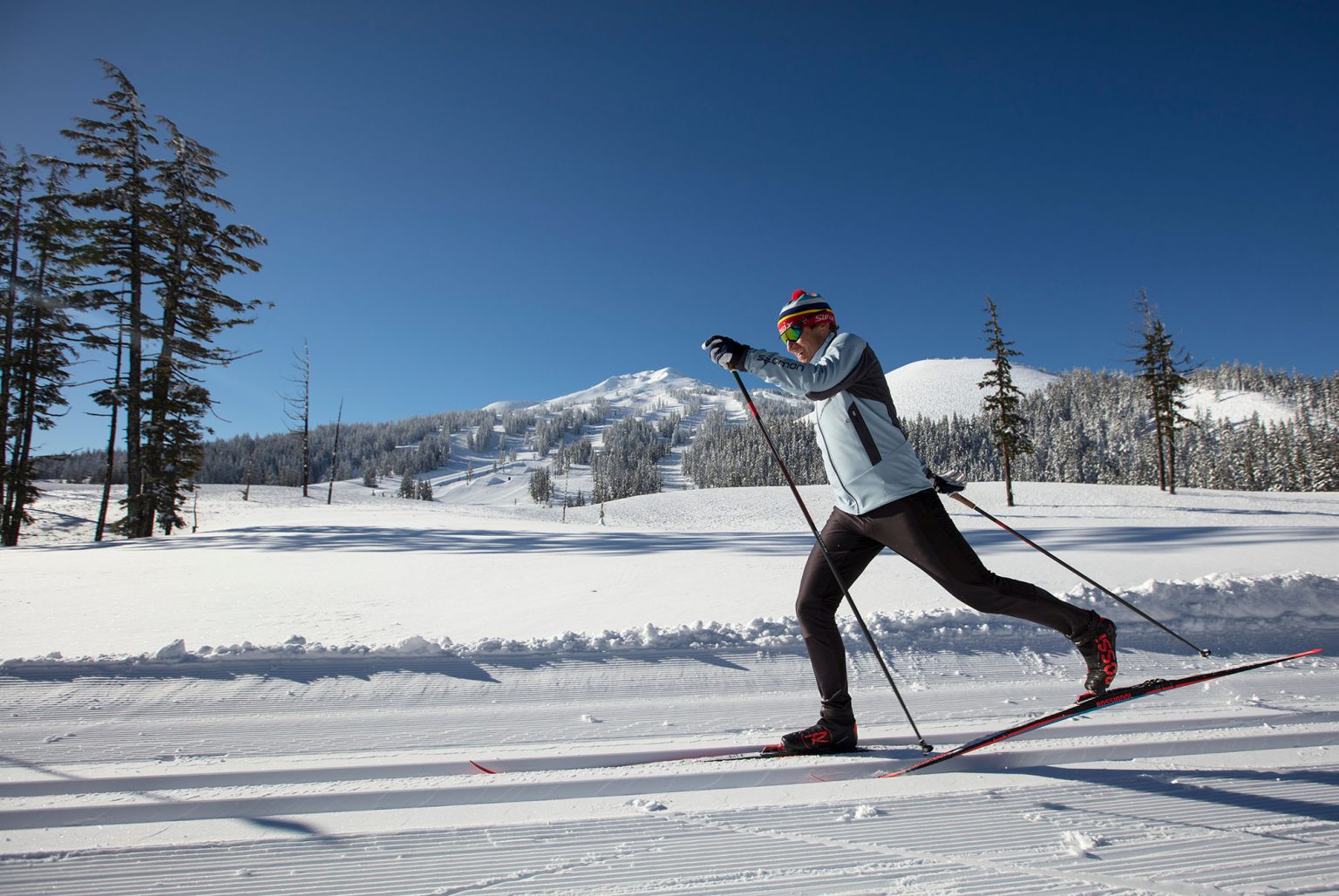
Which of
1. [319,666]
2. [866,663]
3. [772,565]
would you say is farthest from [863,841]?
[772,565]

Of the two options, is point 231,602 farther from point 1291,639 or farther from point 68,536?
point 68,536

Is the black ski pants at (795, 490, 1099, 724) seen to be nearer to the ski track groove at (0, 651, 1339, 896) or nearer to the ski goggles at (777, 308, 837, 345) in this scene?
the ski track groove at (0, 651, 1339, 896)

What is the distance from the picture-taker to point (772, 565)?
7910mm

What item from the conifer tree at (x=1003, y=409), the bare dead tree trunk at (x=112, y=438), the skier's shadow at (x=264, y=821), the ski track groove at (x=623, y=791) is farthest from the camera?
the conifer tree at (x=1003, y=409)

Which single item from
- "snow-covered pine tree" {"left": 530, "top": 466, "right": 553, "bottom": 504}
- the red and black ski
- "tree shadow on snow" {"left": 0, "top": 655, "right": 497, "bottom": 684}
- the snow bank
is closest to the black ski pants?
the red and black ski

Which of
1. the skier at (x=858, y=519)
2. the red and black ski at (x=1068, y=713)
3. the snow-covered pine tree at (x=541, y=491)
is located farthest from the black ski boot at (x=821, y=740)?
the snow-covered pine tree at (x=541, y=491)

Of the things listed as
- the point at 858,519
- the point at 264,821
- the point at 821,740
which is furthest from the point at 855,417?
the point at 264,821

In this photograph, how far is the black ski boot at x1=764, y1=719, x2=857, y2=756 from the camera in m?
2.68

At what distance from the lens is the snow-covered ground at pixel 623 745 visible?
185 cm

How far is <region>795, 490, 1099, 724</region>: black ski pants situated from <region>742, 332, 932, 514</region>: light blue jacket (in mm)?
89

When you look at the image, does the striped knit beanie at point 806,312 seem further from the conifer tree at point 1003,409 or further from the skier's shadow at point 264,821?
the conifer tree at point 1003,409

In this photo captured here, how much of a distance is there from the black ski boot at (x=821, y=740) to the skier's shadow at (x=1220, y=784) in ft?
2.45

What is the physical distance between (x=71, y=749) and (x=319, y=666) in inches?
44.6

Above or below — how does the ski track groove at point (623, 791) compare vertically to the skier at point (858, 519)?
below
